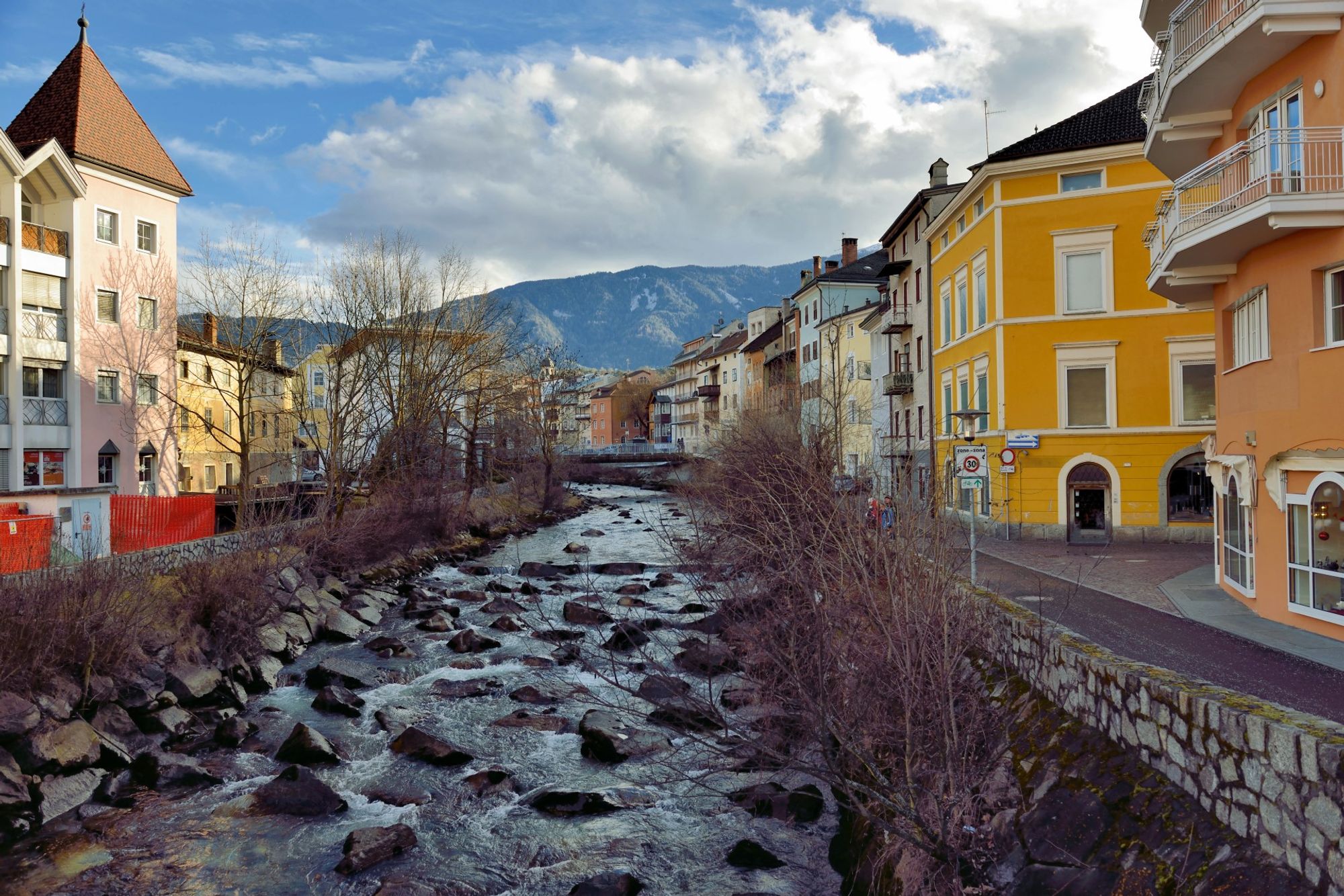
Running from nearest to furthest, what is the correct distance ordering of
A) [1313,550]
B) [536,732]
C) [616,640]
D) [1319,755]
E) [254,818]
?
[1319,755], [254,818], [1313,550], [536,732], [616,640]

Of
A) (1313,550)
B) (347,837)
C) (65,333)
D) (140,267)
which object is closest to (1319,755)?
(1313,550)

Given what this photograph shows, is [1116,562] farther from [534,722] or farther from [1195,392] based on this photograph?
[534,722]

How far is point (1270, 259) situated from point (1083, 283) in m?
15.5

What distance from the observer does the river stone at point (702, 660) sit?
17.0 metres

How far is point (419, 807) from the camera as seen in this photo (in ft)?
40.4

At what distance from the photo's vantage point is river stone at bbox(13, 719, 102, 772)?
40.7ft

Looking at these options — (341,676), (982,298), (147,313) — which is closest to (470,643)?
(341,676)

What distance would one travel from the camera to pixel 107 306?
38031mm

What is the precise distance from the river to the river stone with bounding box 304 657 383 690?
139cm

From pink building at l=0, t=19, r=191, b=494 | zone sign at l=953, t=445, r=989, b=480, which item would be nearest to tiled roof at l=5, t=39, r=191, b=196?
pink building at l=0, t=19, r=191, b=494

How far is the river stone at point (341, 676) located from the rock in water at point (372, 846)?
7.36m

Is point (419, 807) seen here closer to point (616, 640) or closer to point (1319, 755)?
point (616, 640)

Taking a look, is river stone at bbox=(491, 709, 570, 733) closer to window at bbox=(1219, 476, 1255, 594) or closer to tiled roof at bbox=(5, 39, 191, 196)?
window at bbox=(1219, 476, 1255, 594)

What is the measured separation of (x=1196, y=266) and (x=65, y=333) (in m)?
38.7
